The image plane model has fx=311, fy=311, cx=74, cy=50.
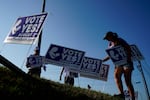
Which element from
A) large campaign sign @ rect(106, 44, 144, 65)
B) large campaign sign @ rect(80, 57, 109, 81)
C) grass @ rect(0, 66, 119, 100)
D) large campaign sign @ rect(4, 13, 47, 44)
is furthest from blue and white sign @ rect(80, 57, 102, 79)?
grass @ rect(0, 66, 119, 100)

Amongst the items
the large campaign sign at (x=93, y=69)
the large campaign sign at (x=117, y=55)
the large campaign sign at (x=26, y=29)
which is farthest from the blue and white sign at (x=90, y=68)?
the large campaign sign at (x=117, y=55)

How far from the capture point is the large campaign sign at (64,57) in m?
18.3

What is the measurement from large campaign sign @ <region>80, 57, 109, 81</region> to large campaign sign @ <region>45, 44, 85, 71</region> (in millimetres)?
1074

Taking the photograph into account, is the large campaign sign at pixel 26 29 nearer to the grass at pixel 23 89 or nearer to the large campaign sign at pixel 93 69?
the grass at pixel 23 89

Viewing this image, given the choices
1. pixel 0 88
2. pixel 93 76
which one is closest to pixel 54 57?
pixel 93 76

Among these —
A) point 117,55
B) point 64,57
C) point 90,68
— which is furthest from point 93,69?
point 117,55

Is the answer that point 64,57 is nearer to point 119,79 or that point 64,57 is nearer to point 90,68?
point 90,68

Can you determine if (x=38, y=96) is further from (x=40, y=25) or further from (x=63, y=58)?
(x=63, y=58)

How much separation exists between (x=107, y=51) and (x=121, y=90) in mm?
1266

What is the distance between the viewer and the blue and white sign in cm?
2037

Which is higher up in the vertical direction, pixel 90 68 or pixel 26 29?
pixel 90 68

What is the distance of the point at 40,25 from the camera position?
1088 cm

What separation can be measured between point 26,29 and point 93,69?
34.1ft

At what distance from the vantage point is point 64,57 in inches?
738
